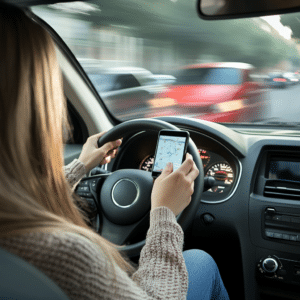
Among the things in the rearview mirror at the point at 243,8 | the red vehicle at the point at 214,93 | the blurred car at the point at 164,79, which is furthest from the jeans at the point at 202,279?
the blurred car at the point at 164,79

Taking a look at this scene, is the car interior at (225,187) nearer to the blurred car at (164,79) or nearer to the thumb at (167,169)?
the thumb at (167,169)

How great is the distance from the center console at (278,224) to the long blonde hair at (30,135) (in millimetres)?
1227

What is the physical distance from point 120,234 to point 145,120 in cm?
50

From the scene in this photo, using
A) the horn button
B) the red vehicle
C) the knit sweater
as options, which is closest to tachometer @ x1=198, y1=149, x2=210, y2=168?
the red vehicle

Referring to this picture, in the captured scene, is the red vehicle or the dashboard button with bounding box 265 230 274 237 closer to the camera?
the dashboard button with bounding box 265 230 274 237

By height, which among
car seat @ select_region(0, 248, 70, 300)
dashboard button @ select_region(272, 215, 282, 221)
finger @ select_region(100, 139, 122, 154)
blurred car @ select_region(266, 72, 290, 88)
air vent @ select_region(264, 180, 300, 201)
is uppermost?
blurred car @ select_region(266, 72, 290, 88)

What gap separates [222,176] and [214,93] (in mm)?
1170

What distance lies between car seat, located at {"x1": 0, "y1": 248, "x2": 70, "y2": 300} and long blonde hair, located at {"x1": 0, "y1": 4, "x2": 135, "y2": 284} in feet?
0.28

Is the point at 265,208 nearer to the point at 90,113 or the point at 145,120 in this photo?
the point at 145,120

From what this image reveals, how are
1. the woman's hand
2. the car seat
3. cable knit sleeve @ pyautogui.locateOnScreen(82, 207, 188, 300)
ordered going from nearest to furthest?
the car seat, cable knit sleeve @ pyautogui.locateOnScreen(82, 207, 188, 300), the woman's hand

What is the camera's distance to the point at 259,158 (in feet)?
6.88

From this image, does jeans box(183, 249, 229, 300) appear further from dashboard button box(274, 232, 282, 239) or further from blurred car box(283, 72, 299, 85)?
blurred car box(283, 72, 299, 85)

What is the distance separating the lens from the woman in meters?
0.75

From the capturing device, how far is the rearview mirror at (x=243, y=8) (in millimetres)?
1278
